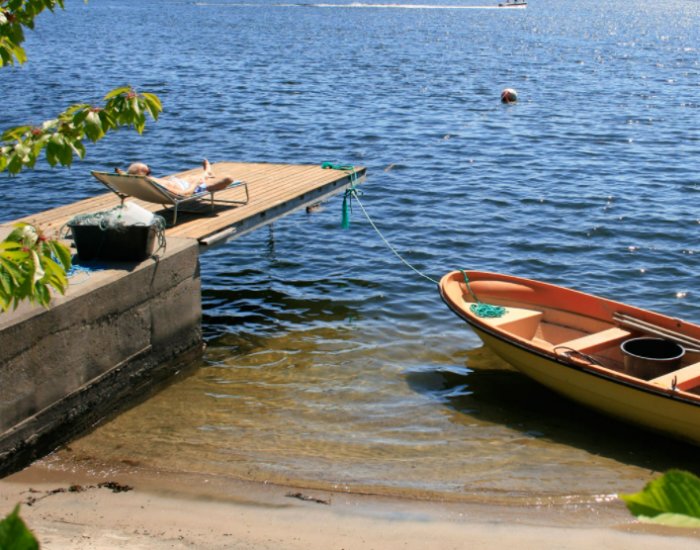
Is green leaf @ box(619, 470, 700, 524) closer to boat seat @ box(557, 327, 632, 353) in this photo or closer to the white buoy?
boat seat @ box(557, 327, 632, 353)

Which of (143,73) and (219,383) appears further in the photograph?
(143,73)

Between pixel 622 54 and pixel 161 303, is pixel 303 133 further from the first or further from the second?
pixel 622 54

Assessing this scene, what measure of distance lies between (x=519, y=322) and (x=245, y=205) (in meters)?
4.03

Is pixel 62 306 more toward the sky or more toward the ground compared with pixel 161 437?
more toward the sky

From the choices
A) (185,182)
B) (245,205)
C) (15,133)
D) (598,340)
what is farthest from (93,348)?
(598,340)

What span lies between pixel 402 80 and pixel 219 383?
3029 centimetres

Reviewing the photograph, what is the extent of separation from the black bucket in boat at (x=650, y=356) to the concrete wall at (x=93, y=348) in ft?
15.9

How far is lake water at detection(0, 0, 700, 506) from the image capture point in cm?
923

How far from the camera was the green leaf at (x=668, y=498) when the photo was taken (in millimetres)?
1128

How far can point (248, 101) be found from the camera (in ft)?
107

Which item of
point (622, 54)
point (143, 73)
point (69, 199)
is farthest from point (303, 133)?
point (622, 54)

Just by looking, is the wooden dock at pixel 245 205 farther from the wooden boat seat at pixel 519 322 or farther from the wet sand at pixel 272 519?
the wet sand at pixel 272 519

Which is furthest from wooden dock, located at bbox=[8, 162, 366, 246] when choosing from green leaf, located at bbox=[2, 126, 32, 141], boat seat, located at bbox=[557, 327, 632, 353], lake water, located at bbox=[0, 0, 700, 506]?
green leaf, located at bbox=[2, 126, 32, 141]

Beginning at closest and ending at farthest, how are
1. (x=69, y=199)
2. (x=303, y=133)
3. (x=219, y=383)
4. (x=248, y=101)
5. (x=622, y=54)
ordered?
(x=219, y=383)
(x=69, y=199)
(x=303, y=133)
(x=248, y=101)
(x=622, y=54)
